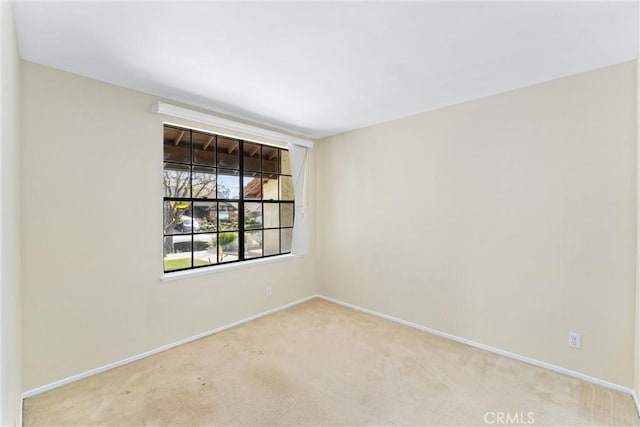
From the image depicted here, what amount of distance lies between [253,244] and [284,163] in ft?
4.00

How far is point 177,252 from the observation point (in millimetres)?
3145

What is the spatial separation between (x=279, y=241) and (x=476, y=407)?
9.27 ft

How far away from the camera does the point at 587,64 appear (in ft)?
7.25

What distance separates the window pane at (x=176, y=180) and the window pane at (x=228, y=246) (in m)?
0.64

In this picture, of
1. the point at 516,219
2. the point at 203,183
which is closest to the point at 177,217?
the point at 203,183

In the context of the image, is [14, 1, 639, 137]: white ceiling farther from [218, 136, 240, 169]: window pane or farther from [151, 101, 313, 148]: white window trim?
[218, 136, 240, 169]: window pane

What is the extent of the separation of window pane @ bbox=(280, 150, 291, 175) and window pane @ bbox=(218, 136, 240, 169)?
2.39 ft

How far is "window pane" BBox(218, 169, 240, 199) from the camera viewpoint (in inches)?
134

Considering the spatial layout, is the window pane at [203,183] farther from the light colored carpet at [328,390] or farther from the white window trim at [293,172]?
the light colored carpet at [328,390]

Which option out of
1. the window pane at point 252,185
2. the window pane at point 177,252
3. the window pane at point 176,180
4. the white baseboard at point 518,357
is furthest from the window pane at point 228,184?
the white baseboard at point 518,357

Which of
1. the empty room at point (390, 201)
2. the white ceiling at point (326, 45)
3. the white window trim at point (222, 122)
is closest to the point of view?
the white ceiling at point (326, 45)

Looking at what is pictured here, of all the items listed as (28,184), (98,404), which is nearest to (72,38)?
(28,184)

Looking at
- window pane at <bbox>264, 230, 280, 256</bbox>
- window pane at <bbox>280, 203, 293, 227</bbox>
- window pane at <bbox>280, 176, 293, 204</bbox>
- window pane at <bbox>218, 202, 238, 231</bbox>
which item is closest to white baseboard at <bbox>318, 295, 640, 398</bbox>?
window pane at <bbox>264, 230, 280, 256</bbox>

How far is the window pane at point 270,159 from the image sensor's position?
391 cm
